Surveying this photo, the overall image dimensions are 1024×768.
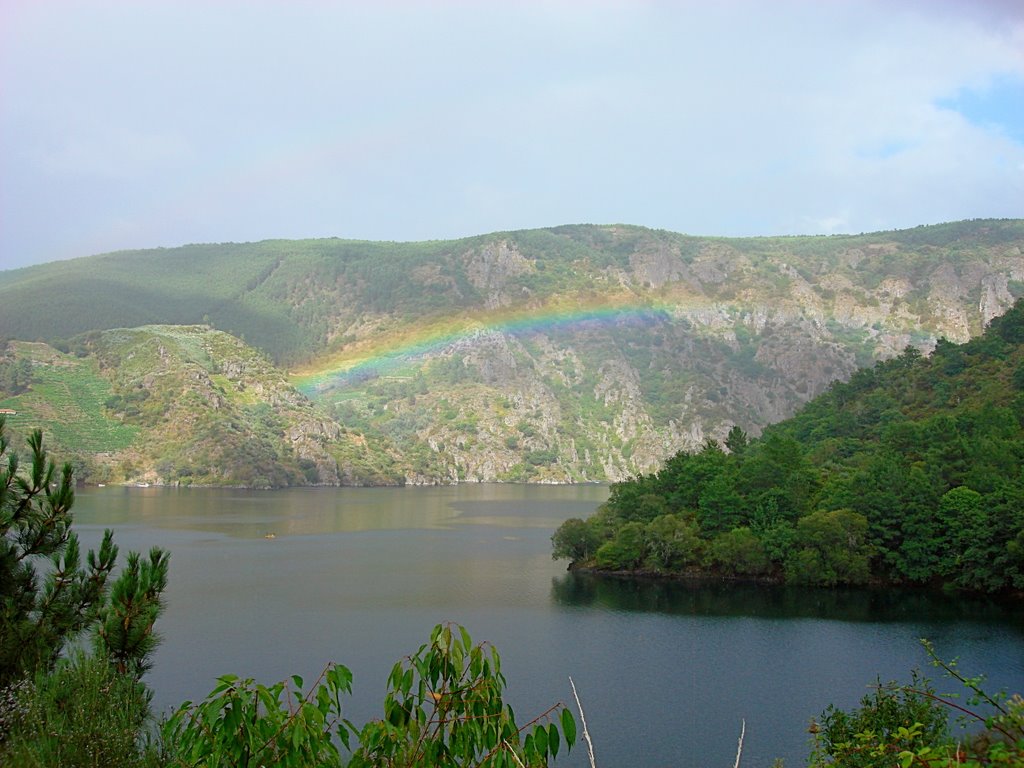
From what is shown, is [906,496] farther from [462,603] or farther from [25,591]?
[25,591]

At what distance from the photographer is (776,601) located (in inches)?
1866

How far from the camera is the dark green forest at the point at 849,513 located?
51.2 m

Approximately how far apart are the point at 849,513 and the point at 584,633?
2232 centimetres

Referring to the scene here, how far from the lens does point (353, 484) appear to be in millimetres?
161875

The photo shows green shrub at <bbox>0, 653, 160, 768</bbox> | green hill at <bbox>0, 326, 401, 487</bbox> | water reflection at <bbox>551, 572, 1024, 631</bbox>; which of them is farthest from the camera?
green hill at <bbox>0, 326, 401, 487</bbox>

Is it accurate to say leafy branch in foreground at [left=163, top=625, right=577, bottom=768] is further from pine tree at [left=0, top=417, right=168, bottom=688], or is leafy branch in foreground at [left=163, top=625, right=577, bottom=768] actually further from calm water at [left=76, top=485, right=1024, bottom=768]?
calm water at [left=76, top=485, right=1024, bottom=768]

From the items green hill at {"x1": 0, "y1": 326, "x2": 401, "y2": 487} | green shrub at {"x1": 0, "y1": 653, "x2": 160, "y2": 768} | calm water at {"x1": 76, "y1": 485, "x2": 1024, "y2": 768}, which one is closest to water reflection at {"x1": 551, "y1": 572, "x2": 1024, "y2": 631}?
calm water at {"x1": 76, "y1": 485, "x2": 1024, "y2": 768}

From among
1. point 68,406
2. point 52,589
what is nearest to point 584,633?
point 52,589

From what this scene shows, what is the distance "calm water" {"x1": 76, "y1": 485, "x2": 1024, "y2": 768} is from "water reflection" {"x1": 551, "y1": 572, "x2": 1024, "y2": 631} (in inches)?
6.5

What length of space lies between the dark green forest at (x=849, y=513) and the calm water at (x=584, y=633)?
3.19 metres

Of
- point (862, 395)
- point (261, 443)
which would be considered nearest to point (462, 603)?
point (862, 395)

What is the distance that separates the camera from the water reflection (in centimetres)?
4366

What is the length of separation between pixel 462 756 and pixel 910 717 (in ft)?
51.9

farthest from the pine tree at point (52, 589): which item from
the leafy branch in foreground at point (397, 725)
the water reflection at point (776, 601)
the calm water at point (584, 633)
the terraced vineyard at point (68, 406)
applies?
the terraced vineyard at point (68, 406)
